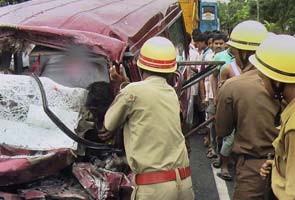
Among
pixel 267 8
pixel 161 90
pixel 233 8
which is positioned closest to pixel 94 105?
pixel 161 90

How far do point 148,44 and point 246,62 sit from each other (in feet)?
2.92

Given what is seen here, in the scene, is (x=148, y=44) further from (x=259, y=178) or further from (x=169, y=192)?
(x=259, y=178)

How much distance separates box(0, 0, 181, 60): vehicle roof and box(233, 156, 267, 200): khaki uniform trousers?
1.05m

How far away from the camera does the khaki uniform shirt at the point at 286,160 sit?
2189mm

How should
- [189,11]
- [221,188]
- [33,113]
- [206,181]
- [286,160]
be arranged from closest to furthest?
[286,160]
[33,113]
[221,188]
[206,181]
[189,11]

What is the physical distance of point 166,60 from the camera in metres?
2.94

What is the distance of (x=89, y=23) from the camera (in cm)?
356

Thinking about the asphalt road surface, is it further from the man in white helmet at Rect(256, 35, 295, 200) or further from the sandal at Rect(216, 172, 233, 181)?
the man in white helmet at Rect(256, 35, 295, 200)

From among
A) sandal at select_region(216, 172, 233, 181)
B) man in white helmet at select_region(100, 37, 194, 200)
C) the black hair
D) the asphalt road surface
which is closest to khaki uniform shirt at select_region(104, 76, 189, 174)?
man in white helmet at select_region(100, 37, 194, 200)

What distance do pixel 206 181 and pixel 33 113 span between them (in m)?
3.16

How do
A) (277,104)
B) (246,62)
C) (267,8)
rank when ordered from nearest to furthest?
1. (277,104)
2. (246,62)
3. (267,8)

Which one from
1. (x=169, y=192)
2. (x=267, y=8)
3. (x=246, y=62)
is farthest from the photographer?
(x=267, y=8)

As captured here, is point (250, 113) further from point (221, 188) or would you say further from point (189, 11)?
point (189, 11)

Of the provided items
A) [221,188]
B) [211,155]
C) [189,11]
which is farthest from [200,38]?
[221,188]
